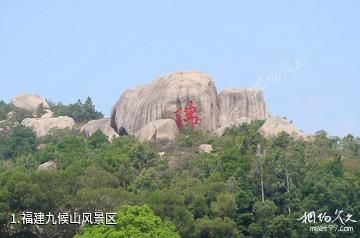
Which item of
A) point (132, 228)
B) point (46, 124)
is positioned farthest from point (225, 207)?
point (46, 124)

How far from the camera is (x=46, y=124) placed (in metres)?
42.4

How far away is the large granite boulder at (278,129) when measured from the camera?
107 feet

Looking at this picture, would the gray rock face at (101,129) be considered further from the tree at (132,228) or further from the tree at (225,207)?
the tree at (132,228)

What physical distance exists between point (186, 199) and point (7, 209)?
199 inches

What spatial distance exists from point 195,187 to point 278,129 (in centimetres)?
779

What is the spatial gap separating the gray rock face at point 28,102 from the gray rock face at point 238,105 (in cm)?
1421

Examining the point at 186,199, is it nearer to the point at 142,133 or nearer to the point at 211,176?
the point at 211,176

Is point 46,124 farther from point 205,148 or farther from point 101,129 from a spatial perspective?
point 205,148

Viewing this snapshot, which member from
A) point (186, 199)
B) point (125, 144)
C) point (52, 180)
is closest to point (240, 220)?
point (186, 199)

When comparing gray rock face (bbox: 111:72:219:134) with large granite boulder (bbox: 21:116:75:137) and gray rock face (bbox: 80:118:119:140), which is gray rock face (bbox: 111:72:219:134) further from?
large granite boulder (bbox: 21:116:75:137)

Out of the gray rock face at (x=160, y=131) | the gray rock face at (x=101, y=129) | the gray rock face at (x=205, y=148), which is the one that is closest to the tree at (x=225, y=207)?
the gray rock face at (x=205, y=148)

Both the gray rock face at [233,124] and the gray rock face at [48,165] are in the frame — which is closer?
the gray rock face at [48,165]

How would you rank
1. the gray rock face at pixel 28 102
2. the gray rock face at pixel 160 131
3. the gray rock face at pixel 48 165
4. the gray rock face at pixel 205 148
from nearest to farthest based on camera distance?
the gray rock face at pixel 48 165 < the gray rock face at pixel 205 148 < the gray rock face at pixel 160 131 < the gray rock face at pixel 28 102

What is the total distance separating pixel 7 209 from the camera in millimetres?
23250
